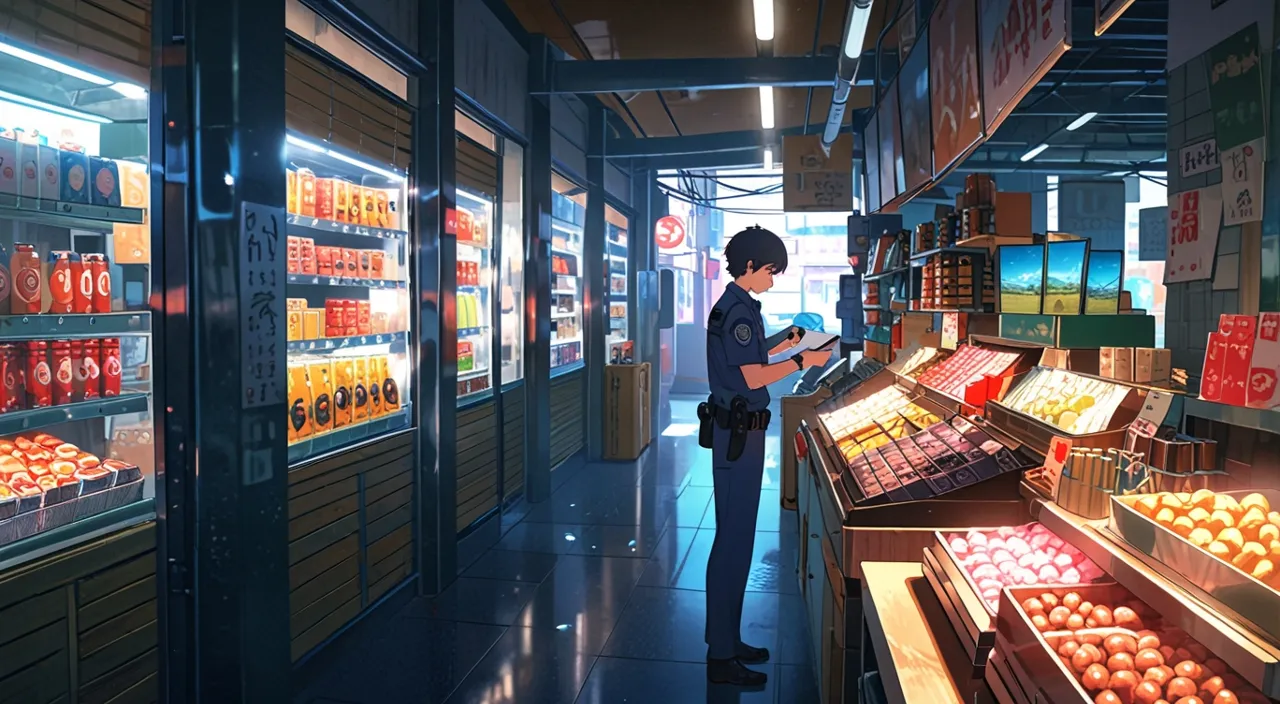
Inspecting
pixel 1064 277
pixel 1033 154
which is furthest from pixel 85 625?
pixel 1033 154

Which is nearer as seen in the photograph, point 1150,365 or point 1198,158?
point 1150,365

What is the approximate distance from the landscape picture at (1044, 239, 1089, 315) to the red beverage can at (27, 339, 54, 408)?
3.60 meters

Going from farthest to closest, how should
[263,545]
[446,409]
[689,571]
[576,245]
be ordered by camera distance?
[576,245] < [689,571] < [446,409] < [263,545]

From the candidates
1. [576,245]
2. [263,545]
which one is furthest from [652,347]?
[263,545]

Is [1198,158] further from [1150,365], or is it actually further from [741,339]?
[741,339]

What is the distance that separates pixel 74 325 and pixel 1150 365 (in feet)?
10.9

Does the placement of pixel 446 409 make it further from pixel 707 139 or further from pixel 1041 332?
pixel 707 139

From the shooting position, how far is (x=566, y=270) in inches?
339

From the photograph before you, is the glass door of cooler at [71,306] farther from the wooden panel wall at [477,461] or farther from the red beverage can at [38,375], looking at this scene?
the wooden panel wall at [477,461]

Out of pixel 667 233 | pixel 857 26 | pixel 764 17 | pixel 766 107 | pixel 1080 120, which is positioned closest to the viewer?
pixel 857 26

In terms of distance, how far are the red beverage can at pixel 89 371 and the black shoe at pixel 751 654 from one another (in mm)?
2735

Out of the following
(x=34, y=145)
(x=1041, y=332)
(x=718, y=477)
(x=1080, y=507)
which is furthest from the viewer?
(x=718, y=477)

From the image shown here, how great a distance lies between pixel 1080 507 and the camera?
2.16 meters

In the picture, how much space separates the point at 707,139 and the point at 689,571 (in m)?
5.59
